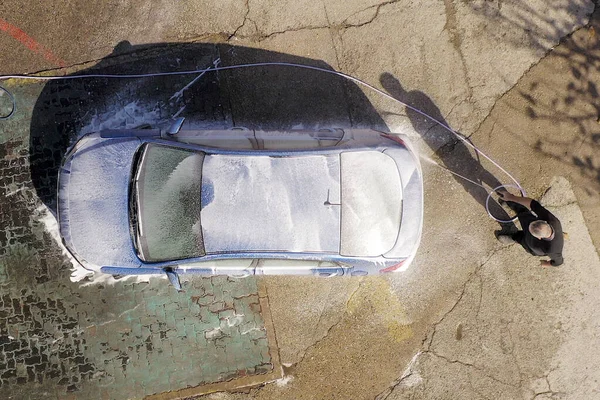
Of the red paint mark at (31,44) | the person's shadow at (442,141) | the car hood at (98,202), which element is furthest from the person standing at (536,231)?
the red paint mark at (31,44)

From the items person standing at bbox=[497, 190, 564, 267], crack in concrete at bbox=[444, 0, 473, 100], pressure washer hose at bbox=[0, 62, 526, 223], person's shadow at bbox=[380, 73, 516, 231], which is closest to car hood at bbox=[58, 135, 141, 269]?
pressure washer hose at bbox=[0, 62, 526, 223]

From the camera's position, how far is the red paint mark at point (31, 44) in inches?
243

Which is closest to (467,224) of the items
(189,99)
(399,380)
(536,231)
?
(536,231)

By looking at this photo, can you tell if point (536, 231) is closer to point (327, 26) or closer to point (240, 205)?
point (240, 205)

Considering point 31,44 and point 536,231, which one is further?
point 31,44

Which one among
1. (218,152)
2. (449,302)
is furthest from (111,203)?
(449,302)

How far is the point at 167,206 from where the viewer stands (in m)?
5.01

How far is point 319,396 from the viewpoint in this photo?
6113 mm

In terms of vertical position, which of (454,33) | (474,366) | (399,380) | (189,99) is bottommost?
(399,380)

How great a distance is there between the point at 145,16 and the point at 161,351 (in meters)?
4.90

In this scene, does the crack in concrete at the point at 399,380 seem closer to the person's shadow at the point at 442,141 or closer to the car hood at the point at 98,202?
the person's shadow at the point at 442,141

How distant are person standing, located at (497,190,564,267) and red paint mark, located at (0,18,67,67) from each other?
6.68 meters

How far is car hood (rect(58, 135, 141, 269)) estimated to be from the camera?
5.08 meters

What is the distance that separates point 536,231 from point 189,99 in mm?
4961
